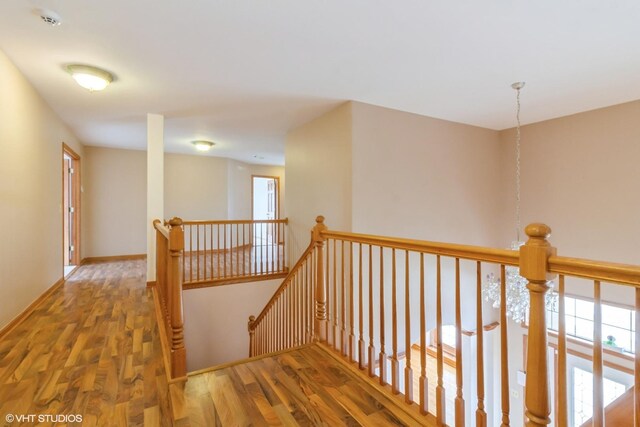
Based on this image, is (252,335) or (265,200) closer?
(252,335)

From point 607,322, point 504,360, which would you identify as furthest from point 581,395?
point 504,360

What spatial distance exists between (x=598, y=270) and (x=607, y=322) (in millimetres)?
4631

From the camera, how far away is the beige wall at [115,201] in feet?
19.9

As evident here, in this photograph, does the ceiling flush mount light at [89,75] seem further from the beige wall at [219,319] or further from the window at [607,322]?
the window at [607,322]

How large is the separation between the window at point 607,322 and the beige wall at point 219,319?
4.08 meters

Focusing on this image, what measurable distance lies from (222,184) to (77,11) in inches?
212

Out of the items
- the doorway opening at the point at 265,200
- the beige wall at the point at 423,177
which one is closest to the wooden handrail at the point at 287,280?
the beige wall at the point at 423,177

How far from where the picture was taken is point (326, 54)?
2574 millimetres

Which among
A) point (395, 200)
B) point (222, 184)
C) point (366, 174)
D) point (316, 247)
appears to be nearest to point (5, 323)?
point (316, 247)

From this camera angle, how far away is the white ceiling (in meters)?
2.03

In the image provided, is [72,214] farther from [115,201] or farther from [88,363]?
[88,363]

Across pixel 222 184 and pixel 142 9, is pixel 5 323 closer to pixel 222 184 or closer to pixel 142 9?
pixel 142 9

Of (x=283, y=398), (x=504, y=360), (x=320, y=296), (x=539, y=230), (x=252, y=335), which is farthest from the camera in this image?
(x=252, y=335)

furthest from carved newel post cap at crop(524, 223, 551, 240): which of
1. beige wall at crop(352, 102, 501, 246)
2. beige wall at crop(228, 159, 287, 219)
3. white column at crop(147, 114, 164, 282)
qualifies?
beige wall at crop(228, 159, 287, 219)
